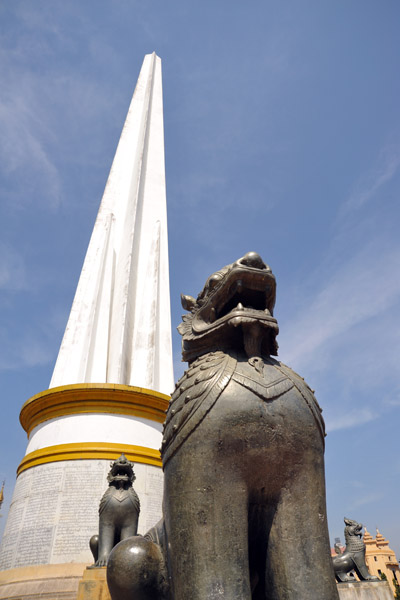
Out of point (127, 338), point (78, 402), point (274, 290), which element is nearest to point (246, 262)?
point (274, 290)

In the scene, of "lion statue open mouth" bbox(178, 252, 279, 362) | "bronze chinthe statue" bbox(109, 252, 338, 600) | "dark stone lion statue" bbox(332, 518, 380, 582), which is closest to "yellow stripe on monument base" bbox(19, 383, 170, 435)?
"dark stone lion statue" bbox(332, 518, 380, 582)

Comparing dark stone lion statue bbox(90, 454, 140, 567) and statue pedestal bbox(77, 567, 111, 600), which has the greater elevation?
dark stone lion statue bbox(90, 454, 140, 567)

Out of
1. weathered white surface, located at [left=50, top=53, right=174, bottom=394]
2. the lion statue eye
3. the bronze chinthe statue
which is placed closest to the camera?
the bronze chinthe statue

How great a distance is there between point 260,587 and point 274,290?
189 centimetres

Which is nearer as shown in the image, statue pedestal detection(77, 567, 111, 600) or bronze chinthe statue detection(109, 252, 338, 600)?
bronze chinthe statue detection(109, 252, 338, 600)

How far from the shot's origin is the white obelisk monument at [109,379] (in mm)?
8086

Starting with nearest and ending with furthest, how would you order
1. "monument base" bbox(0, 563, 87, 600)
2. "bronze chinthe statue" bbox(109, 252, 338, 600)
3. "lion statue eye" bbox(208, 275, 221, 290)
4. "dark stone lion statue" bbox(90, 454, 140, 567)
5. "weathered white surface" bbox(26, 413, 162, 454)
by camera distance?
"bronze chinthe statue" bbox(109, 252, 338, 600) < "lion statue eye" bbox(208, 275, 221, 290) < "dark stone lion statue" bbox(90, 454, 140, 567) < "monument base" bbox(0, 563, 87, 600) < "weathered white surface" bbox(26, 413, 162, 454)

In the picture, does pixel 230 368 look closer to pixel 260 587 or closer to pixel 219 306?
pixel 219 306

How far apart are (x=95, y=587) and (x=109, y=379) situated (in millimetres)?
8420

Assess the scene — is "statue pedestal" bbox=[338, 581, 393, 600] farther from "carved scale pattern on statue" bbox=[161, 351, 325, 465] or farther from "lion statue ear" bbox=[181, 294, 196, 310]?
"lion statue ear" bbox=[181, 294, 196, 310]

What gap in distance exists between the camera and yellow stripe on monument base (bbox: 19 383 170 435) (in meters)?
9.26

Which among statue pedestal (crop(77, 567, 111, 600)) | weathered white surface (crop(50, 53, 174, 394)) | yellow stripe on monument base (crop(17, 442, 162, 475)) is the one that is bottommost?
statue pedestal (crop(77, 567, 111, 600))

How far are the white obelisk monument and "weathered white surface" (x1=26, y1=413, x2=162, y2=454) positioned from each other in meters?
0.02

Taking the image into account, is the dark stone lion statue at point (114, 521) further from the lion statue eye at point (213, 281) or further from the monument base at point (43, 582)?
the monument base at point (43, 582)
